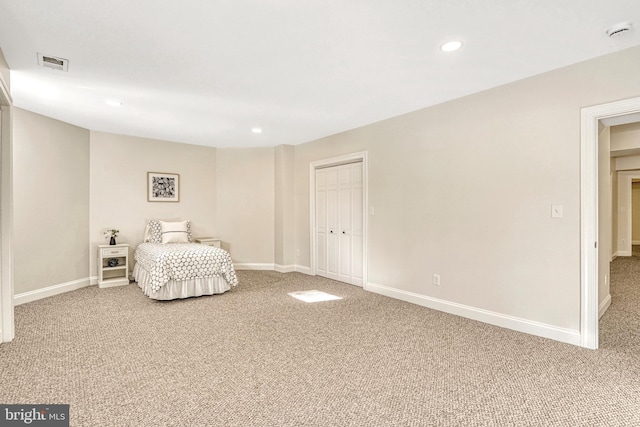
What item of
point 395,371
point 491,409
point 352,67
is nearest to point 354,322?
point 395,371

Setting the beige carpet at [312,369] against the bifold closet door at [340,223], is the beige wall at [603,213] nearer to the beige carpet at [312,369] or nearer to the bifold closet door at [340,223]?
the beige carpet at [312,369]

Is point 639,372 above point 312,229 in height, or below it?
below

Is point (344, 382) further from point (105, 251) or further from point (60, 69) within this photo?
point (105, 251)

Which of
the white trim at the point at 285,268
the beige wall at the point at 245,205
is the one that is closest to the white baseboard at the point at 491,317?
the white trim at the point at 285,268

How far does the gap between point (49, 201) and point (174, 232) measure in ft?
5.80

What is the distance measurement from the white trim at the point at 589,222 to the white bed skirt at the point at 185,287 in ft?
13.8

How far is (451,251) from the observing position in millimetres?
3898

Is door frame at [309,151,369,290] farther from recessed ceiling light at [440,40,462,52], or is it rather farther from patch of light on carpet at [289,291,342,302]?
recessed ceiling light at [440,40,462,52]

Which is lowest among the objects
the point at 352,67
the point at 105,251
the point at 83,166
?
the point at 105,251

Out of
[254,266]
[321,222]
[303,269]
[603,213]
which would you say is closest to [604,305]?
[603,213]

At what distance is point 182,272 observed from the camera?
4473mm

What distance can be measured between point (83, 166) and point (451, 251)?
220 inches

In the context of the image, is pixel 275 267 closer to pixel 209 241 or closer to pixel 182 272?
pixel 209 241

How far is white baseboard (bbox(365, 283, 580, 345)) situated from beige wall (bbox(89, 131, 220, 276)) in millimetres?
3968
